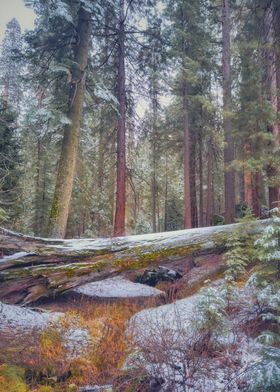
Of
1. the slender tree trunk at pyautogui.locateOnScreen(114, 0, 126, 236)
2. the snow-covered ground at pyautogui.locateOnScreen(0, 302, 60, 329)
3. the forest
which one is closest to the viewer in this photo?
the forest

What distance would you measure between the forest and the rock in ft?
0.12

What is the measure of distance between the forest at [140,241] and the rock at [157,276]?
1.5 inches

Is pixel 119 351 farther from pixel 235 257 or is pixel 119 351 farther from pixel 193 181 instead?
pixel 193 181

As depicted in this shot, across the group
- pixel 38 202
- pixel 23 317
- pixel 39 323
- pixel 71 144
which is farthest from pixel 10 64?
pixel 39 323

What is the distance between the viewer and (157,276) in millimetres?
9000

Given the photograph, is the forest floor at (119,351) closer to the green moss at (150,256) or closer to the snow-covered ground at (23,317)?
the snow-covered ground at (23,317)

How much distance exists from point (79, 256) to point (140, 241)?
152 cm

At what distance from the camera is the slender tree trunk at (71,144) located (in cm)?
866

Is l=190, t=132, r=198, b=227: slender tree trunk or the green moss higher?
l=190, t=132, r=198, b=227: slender tree trunk

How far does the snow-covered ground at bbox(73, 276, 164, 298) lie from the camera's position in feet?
25.8

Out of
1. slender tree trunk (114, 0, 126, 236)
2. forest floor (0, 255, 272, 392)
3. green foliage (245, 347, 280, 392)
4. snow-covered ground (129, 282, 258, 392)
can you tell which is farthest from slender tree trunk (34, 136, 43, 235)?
green foliage (245, 347, 280, 392)

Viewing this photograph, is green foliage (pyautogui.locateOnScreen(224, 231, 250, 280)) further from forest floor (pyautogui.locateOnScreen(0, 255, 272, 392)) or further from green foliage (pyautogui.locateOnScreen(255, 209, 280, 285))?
green foliage (pyautogui.locateOnScreen(255, 209, 280, 285))

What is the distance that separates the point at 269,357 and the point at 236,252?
4142 millimetres

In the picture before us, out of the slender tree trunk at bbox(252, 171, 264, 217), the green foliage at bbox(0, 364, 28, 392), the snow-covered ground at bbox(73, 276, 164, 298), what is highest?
the slender tree trunk at bbox(252, 171, 264, 217)
